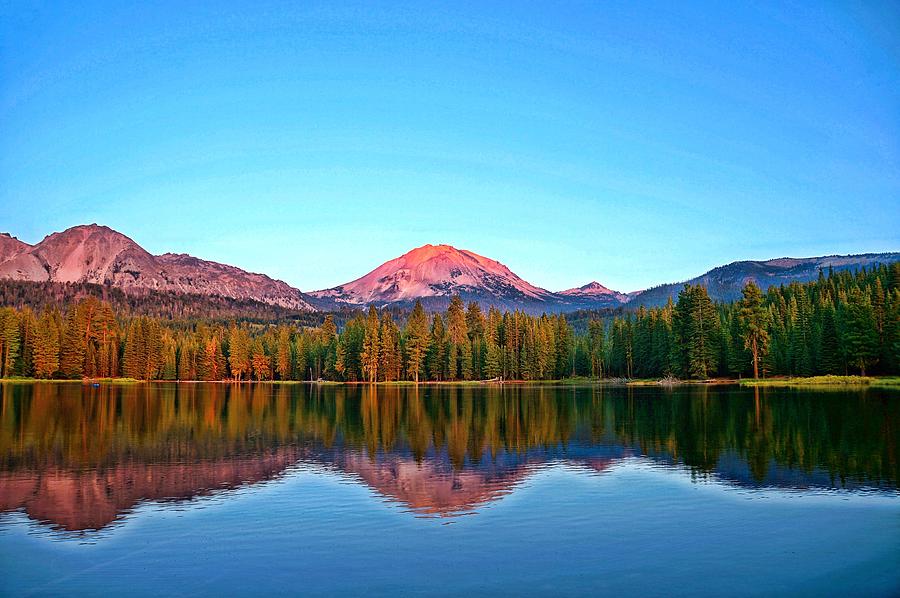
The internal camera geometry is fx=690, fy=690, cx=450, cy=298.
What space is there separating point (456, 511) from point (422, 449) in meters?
15.4

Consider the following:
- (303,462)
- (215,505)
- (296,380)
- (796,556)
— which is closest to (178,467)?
(303,462)

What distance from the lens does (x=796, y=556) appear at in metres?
17.7

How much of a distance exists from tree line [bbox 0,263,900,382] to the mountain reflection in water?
62.6 metres

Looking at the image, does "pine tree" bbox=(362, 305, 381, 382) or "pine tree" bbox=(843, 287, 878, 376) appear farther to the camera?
"pine tree" bbox=(362, 305, 381, 382)

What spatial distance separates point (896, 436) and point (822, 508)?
2038 cm

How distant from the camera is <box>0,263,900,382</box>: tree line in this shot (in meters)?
124

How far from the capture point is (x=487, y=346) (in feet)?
535

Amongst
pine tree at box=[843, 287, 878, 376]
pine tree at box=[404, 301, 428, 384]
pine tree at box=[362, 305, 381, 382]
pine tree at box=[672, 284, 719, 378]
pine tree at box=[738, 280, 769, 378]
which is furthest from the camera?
pine tree at box=[362, 305, 381, 382]

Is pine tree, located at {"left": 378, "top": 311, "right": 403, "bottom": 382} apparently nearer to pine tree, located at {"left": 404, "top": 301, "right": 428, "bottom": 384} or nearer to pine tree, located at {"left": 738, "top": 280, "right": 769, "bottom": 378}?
pine tree, located at {"left": 404, "top": 301, "right": 428, "bottom": 384}

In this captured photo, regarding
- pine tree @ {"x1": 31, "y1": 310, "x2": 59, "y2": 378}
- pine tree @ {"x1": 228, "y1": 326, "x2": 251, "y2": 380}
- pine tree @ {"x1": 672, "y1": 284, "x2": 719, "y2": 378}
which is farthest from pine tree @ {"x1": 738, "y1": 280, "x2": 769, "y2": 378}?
pine tree @ {"x1": 31, "y1": 310, "x2": 59, "y2": 378}

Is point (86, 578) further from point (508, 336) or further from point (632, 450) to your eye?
point (508, 336)

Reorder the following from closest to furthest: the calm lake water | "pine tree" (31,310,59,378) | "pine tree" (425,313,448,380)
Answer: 1. the calm lake water
2. "pine tree" (31,310,59,378)
3. "pine tree" (425,313,448,380)

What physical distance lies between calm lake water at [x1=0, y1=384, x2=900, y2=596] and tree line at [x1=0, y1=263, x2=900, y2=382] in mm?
84407

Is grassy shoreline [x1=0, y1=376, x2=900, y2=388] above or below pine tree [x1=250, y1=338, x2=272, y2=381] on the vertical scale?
below
